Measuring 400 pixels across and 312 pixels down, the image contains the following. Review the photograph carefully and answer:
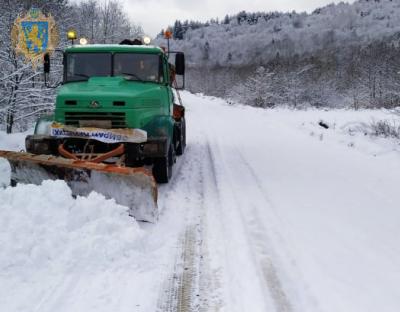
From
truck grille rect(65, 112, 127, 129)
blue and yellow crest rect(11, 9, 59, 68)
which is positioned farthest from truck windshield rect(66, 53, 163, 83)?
blue and yellow crest rect(11, 9, 59, 68)

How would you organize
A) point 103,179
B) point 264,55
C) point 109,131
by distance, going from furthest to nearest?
point 264,55
point 109,131
point 103,179

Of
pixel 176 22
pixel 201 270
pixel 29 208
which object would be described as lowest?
pixel 201 270

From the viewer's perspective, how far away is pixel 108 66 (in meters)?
7.99

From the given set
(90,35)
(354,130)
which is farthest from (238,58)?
(354,130)

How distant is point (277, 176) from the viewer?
8.80 m

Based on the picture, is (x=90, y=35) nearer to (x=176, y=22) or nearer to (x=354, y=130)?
(x=354, y=130)

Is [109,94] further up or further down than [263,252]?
further up

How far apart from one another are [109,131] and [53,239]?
273 centimetres

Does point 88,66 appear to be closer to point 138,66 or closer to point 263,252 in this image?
point 138,66

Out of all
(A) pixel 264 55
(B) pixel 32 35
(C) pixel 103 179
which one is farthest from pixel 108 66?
(A) pixel 264 55

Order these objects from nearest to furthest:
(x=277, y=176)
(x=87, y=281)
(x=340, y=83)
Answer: (x=87, y=281) < (x=277, y=176) < (x=340, y=83)

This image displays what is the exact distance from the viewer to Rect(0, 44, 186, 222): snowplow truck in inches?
230

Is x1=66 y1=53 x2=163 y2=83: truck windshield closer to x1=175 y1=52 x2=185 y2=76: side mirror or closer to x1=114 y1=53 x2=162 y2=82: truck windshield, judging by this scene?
x1=114 y1=53 x2=162 y2=82: truck windshield

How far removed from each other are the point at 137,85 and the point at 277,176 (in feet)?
10.6
